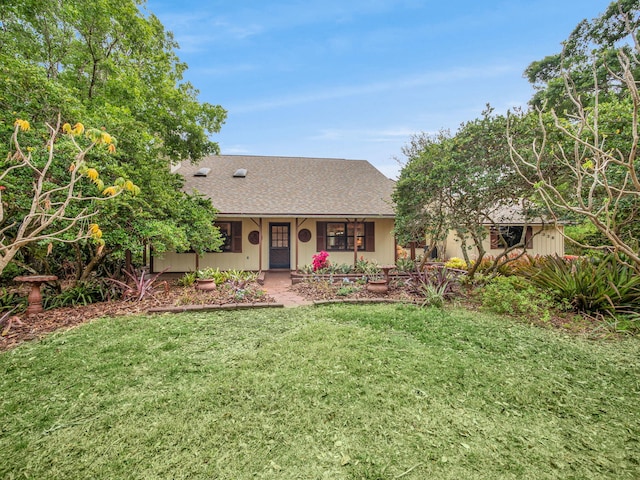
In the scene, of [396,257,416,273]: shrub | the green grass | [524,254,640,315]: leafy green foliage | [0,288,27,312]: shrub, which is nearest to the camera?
the green grass

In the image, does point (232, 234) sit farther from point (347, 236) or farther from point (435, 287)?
point (435, 287)

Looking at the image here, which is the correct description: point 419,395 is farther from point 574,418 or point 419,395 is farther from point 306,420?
point 574,418

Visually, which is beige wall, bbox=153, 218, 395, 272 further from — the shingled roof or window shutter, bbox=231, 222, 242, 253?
the shingled roof

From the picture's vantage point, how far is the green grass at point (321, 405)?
1.91 metres

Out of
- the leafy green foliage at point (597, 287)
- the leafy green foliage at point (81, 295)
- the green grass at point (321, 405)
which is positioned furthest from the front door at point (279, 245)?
the leafy green foliage at point (597, 287)

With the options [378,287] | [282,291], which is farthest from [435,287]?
[282,291]

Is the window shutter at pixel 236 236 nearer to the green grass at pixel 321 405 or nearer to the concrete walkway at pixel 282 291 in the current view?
the concrete walkway at pixel 282 291

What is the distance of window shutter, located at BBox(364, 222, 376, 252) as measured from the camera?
11.8 m

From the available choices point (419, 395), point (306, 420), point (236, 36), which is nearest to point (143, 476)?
point (306, 420)

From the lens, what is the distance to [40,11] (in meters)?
7.60

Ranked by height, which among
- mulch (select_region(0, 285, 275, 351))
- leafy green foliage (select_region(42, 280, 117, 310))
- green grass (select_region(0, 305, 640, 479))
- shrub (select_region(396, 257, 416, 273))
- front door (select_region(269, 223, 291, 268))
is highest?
front door (select_region(269, 223, 291, 268))

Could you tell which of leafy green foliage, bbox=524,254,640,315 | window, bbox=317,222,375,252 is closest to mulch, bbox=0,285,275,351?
window, bbox=317,222,375,252

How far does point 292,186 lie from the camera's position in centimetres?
1240

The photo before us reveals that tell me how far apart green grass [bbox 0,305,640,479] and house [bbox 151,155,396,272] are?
6861mm
